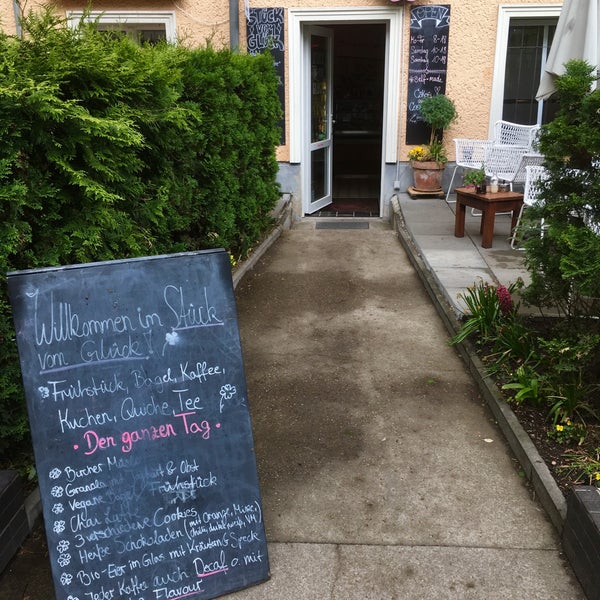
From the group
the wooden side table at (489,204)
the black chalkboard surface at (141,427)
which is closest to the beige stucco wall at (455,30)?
the wooden side table at (489,204)

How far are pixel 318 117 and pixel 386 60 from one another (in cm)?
120

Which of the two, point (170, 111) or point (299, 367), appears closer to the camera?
point (170, 111)

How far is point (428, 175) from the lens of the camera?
798 cm

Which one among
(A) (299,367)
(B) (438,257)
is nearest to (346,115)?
(B) (438,257)

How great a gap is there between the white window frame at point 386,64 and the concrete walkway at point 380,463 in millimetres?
3129

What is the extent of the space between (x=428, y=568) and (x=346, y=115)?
36.1ft

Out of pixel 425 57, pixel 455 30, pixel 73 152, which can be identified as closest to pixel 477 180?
pixel 425 57

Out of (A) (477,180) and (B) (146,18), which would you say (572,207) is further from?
(B) (146,18)

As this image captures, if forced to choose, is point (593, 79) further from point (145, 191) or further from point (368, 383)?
point (145, 191)

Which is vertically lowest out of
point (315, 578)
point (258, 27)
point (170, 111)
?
point (315, 578)

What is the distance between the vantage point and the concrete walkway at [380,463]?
7.98ft

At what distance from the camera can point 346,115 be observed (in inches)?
Answer: 487

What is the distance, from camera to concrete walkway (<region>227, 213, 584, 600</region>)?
243cm

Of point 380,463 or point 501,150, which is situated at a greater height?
point 501,150
